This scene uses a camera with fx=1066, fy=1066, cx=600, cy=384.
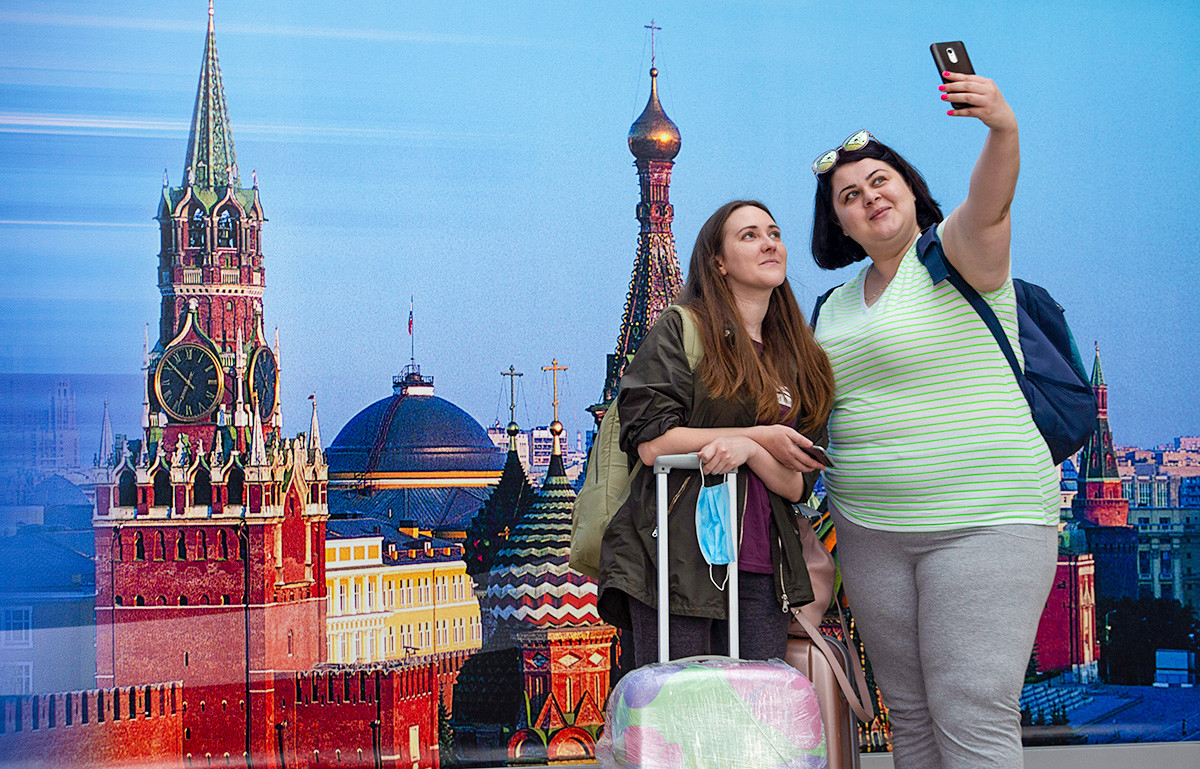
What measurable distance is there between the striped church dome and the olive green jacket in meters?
1.68

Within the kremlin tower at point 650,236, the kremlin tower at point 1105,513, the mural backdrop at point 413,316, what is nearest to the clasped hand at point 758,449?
the mural backdrop at point 413,316

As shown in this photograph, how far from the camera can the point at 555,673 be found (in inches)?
144

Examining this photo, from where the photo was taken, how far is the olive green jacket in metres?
1.94

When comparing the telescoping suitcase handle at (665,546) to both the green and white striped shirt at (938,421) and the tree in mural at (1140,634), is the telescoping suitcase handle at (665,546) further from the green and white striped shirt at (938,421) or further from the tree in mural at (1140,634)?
the tree in mural at (1140,634)

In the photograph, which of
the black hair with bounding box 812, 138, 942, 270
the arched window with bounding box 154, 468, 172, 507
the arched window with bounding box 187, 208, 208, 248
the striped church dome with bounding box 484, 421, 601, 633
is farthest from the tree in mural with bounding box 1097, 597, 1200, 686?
the arched window with bounding box 187, 208, 208, 248

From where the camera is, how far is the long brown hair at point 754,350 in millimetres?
1983

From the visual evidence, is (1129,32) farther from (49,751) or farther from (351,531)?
(49,751)

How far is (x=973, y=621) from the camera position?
6.07ft

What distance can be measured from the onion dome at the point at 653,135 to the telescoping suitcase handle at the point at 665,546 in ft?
6.65

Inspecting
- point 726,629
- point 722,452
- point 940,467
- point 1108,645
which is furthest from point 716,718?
point 1108,645

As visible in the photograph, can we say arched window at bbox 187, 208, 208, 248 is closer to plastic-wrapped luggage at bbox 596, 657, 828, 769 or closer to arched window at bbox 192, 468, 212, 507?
arched window at bbox 192, 468, 212, 507

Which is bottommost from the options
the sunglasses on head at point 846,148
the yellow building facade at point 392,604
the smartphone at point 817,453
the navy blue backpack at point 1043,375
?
the yellow building facade at point 392,604

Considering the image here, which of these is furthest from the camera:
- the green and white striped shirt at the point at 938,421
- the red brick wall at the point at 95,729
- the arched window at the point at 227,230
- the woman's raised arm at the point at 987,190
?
the arched window at the point at 227,230

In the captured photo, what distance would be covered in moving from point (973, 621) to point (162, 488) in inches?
105
